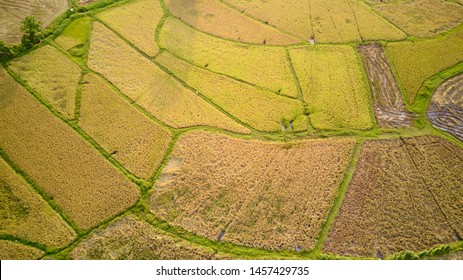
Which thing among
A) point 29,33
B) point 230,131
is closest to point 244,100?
point 230,131

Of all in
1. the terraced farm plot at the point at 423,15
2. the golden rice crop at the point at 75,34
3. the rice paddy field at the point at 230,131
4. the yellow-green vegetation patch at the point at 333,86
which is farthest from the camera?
the terraced farm plot at the point at 423,15

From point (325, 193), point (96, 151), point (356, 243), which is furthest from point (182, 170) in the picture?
point (356, 243)

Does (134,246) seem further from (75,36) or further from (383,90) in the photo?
(383,90)

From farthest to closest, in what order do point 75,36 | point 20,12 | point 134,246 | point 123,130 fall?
point 20,12
point 75,36
point 123,130
point 134,246

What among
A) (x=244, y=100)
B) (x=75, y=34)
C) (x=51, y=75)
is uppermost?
(x=75, y=34)

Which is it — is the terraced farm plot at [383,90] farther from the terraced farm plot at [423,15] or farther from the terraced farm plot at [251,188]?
the terraced farm plot at [423,15]

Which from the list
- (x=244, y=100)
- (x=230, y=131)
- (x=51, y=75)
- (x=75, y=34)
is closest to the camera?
(x=230, y=131)

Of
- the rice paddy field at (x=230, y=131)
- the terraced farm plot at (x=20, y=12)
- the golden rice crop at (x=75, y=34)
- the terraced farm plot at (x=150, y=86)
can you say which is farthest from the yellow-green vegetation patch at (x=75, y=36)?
the terraced farm plot at (x=20, y=12)

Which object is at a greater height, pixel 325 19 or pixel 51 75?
pixel 325 19
